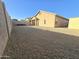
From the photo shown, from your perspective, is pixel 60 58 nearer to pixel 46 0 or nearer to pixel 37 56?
pixel 37 56

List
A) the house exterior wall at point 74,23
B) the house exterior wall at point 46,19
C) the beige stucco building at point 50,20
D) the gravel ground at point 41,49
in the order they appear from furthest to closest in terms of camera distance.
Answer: the house exterior wall at point 46,19, the beige stucco building at point 50,20, the house exterior wall at point 74,23, the gravel ground at point 41,49

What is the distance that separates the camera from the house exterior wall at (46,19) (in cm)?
2183

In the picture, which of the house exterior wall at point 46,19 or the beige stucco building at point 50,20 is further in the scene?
the house exterior wall at point 46,19

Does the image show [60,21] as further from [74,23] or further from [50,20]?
[74,23]

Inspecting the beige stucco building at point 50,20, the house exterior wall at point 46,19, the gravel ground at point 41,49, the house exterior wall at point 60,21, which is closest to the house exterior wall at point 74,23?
the house exterior wall at point 60,21

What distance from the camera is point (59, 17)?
21.9 meters

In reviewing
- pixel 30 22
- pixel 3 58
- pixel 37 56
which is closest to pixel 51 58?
pixel 37 56

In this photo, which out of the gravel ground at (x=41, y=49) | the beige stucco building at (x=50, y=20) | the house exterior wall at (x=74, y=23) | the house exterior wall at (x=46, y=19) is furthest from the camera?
the house exterior wall at (x=46, y=19)

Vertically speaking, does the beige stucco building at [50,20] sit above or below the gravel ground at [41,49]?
above

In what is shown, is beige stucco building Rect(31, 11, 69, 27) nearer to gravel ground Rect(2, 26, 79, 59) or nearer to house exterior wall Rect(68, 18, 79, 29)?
house exterior wall Rect(68, 18, 79, 29)

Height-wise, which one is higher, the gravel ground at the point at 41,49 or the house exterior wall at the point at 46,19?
the house exterior wall at the point at 46,19

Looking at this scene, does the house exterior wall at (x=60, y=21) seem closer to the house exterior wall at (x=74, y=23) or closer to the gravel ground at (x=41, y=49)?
the house exterior wall at (x=74, y=23)

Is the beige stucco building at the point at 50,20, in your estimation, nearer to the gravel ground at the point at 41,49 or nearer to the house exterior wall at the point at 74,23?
the house exterior wall at the point at 74,23

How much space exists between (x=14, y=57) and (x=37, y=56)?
0.92m
